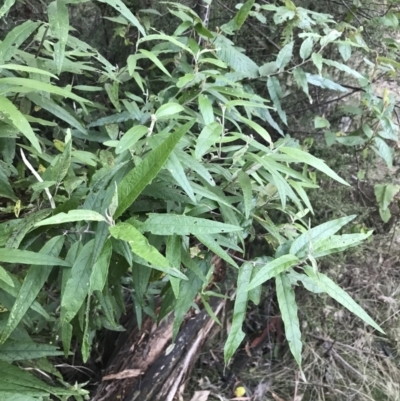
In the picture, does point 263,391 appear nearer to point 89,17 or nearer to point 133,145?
point 133,145

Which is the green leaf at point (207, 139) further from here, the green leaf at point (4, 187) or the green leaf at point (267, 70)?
the green leaf at point (267, 70)

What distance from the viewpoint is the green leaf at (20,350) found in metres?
0.83

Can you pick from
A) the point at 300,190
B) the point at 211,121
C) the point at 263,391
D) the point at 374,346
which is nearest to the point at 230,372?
the point at 263,391

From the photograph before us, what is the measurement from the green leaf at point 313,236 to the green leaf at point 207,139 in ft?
0.86

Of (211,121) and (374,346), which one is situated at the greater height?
(211,121)

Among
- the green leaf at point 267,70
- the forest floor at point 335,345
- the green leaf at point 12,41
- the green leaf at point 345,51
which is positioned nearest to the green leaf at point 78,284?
the green leaf at point 12,41

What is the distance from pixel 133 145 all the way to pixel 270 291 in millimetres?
1377

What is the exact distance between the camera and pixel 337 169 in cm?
183

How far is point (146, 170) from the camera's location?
603mm

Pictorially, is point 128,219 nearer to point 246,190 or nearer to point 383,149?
point 246,190

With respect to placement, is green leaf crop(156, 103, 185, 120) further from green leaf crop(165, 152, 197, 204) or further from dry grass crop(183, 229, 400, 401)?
dry grass crop(183, 229, 400, 401)

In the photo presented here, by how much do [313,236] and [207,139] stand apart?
0.29m

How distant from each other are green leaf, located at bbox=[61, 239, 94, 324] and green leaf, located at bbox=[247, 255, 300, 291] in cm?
29

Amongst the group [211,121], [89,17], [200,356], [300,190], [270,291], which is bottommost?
[200,356]
